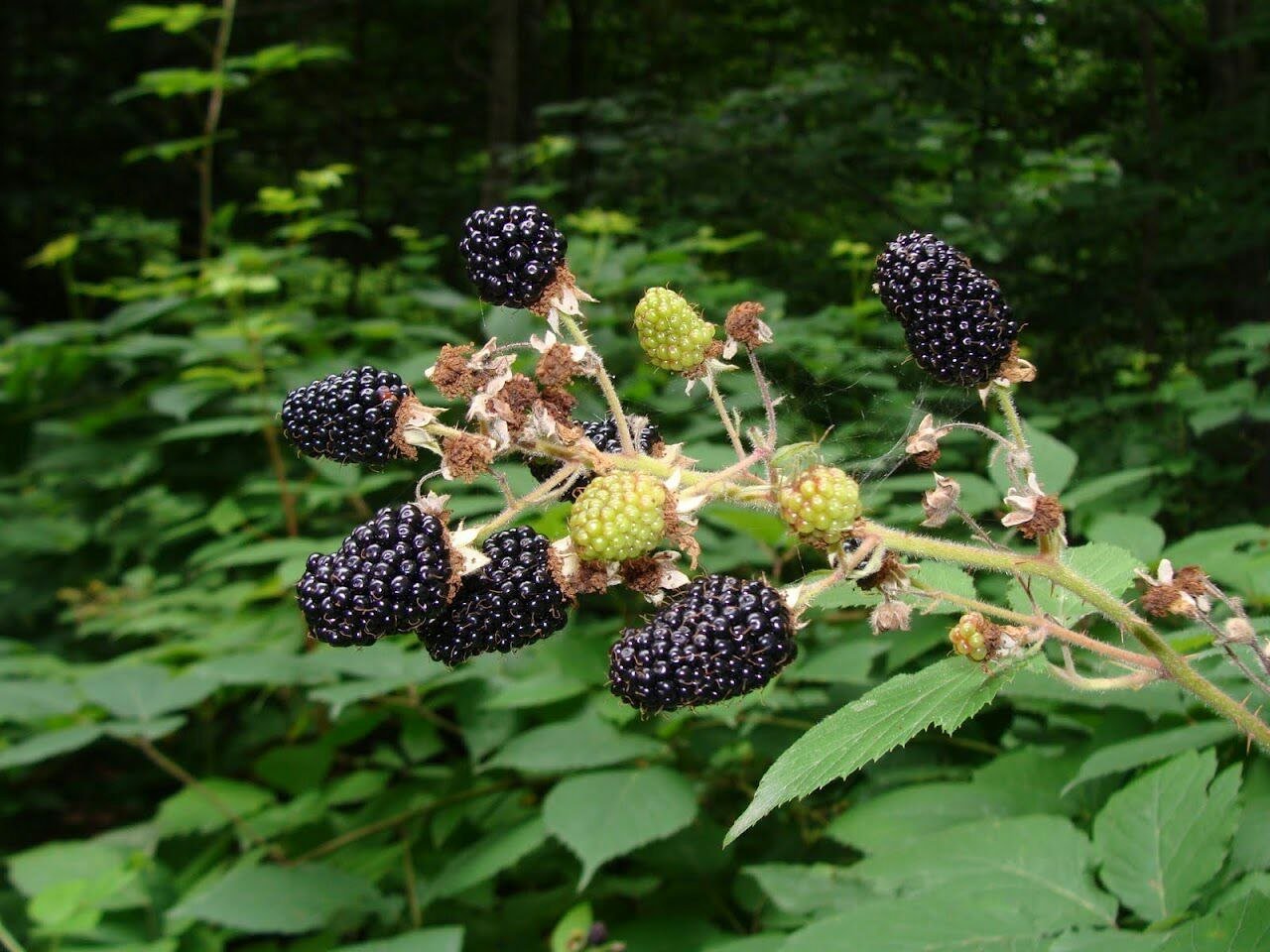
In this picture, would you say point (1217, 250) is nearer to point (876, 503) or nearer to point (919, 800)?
point (876, 503)

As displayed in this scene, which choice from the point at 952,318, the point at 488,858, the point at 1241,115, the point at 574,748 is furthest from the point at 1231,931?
the point at 1241,115

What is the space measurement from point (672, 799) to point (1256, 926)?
1.52 meters

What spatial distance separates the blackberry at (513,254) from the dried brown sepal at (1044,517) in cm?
74

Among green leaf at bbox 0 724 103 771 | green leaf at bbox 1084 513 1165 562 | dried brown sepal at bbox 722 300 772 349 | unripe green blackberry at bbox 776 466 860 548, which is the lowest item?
green leaf at bbox 0 724 103 771

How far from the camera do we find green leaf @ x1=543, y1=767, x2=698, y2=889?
96.1 inches

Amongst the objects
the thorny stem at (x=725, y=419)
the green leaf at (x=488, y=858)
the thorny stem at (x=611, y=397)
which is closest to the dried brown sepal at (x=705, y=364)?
the thorny stem at (x=725, y=419)

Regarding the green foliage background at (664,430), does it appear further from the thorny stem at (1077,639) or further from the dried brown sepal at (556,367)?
the dried brown sepal at (556,367)

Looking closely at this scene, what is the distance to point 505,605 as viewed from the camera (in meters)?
1.34

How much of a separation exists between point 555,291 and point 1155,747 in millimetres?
1489

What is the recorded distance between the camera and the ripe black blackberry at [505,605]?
1.34 metres

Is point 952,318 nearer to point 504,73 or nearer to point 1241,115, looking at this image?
point 1241,115

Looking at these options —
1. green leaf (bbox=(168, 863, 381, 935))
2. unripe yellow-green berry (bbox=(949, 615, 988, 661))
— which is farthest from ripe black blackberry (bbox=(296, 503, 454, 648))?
green leaf (bbox=(168, 863, 381, 935))

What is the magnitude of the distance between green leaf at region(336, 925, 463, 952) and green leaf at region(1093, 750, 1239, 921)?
1464 millimetres

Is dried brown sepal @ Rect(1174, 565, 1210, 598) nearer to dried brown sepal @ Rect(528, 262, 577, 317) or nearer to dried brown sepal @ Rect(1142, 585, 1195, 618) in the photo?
dried brown sepal @ Rect(1142, 585, 1195, 618)
